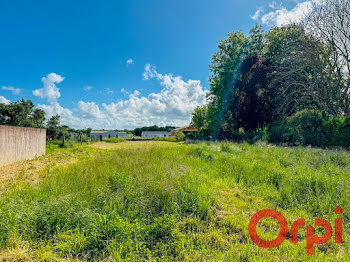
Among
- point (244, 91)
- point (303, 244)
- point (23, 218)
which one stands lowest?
point (303, 244)

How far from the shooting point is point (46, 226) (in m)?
2.29

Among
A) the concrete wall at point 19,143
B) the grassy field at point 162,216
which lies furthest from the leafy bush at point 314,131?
the concrete wall at point 19,143

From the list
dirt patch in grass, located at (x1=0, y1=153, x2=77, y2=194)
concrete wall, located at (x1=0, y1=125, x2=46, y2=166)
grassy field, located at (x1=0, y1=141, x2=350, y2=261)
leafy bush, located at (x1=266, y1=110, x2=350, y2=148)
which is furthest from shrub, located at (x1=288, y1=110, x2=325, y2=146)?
concrete wall, located at (x1=0, y1=125, x2=46, y2=166)

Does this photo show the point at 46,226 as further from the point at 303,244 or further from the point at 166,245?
the point at 303,244

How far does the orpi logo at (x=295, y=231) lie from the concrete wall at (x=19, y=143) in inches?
445

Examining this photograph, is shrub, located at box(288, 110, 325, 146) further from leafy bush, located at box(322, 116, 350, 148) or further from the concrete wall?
the concrete wall

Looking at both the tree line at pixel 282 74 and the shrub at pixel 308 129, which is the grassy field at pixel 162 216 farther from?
the tree line at pixel 282 74

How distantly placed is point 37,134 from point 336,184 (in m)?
15.6

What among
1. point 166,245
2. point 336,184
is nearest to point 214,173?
point 336,184

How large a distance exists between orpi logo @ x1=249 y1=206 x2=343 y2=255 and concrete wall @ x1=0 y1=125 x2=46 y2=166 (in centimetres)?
1129

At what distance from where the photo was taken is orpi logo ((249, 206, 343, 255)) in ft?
6.88

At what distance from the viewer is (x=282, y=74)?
14.2m

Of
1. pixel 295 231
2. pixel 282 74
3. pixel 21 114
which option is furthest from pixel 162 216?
pixel 21 114

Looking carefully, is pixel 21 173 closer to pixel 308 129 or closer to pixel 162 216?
pixel 162 216
